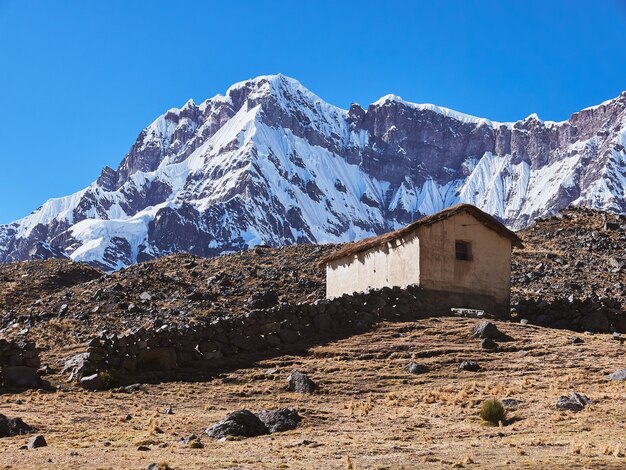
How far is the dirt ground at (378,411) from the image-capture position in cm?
1367

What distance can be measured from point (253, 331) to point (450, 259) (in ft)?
27.3

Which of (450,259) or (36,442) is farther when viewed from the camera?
(450,259)

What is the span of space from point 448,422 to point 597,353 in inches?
314

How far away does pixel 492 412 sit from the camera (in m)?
16.4

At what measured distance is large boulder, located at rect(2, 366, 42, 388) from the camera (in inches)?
828

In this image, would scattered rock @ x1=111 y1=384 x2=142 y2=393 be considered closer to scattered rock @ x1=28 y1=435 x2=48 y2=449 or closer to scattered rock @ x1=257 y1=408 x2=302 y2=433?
scattered rock @ x1=257 y1=408 x2=302 y2=433

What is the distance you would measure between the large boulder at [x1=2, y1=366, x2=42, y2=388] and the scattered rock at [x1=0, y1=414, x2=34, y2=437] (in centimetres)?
459

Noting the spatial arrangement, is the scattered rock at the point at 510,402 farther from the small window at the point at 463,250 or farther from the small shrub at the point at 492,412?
the small window at the point at 463,250

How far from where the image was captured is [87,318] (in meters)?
34.4

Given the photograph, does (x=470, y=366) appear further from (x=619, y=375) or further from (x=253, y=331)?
(x=253, y=331)

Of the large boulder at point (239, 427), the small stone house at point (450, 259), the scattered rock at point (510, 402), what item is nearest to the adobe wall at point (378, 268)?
the small stone house at point (450, 259)

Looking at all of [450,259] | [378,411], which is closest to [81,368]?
[378,411]

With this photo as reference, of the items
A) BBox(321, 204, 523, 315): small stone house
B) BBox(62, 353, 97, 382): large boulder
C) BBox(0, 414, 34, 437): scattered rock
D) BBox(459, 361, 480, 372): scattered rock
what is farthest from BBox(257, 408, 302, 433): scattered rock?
BBox(321, 204, 523, 315): small stone house

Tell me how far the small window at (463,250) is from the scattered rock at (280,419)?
13988mm
